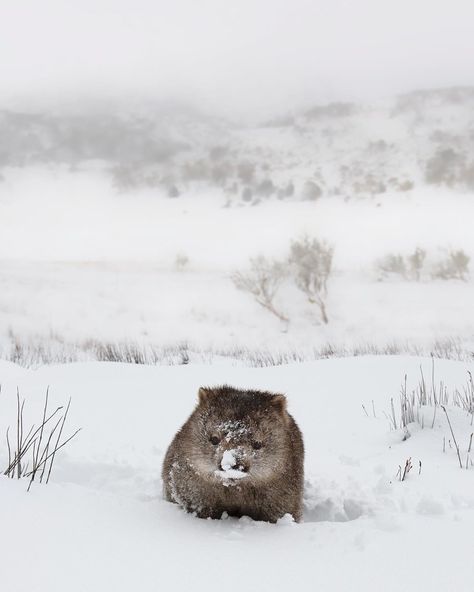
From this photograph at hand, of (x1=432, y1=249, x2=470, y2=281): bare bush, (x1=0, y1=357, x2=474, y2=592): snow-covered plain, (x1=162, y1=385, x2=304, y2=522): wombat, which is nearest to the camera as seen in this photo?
(x1=0, y1=357, x2=474, y2=592): snow-covered plain

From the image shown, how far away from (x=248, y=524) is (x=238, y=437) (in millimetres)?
618

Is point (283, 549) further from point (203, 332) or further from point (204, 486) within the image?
point (203, 332)

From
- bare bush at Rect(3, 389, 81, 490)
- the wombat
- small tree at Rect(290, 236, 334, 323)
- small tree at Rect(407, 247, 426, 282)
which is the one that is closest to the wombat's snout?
the wombat

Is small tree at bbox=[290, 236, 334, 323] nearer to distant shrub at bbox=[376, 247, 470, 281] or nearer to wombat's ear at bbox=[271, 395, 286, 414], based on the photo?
distant shrub at bbox=[376, 247, 470, 281]

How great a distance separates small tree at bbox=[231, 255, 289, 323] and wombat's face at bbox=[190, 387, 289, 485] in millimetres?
56026

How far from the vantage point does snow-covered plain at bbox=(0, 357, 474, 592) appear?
260cm

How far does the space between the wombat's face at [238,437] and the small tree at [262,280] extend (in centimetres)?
5603

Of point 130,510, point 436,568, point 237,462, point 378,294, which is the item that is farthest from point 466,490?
point 378,294

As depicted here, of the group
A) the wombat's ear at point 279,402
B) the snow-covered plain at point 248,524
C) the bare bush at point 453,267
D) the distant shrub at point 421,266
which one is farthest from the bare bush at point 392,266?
the wombat's ear at point 279,402

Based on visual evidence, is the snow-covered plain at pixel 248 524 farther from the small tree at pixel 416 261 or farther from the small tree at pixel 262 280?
the small tree at pixel 416 261

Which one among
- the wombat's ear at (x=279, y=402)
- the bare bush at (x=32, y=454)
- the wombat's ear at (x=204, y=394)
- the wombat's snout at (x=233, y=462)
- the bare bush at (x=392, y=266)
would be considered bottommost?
the bare bush at (x=392, y=266)

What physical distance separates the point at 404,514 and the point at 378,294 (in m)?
65.1

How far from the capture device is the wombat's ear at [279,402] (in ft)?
13.3

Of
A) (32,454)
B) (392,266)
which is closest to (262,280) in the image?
(392,266)
